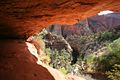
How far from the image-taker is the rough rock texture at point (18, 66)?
25.6 feet

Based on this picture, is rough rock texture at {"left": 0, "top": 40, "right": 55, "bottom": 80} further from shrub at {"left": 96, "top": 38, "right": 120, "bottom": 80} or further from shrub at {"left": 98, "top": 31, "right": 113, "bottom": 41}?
shrub at {"left": 98, "top": 31, "right": 113, "bottom": 41}

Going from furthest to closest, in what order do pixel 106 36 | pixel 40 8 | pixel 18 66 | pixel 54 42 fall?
1. pixel 106 36
2. pixel 54 42
3. pixel 18 66
4. pixel 40 8

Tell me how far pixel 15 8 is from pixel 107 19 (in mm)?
45844

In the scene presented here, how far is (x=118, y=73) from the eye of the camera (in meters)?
14.0

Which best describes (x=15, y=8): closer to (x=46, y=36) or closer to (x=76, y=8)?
(x=76, y=8)

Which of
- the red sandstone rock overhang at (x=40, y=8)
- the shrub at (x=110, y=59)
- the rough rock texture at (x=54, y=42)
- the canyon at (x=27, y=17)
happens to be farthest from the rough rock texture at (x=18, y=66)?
the rough rock texture at (x=54, y=42)

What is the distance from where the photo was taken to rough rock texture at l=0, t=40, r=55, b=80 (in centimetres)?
780

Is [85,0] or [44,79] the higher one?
[85,0]

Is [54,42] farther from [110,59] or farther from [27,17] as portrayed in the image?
[27,17]

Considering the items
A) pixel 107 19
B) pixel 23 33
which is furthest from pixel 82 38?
pixel 23 33

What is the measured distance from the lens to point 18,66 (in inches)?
332

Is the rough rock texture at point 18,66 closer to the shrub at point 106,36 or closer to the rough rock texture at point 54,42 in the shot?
the rough rock texture at point 54,42

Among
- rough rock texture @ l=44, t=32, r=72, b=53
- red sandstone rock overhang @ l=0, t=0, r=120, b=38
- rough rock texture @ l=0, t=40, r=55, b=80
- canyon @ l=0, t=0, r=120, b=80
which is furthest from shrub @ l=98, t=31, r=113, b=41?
red sandstone rock overhang @ l=0, t=0, r=120, b=38

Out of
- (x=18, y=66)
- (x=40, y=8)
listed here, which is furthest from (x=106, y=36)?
(x=40, y=8)
